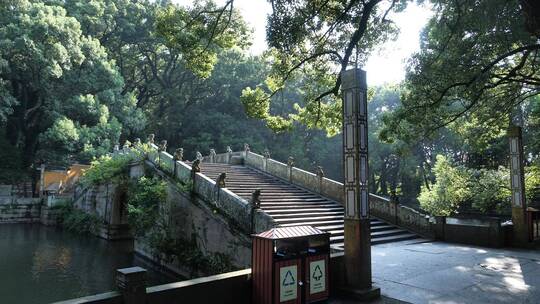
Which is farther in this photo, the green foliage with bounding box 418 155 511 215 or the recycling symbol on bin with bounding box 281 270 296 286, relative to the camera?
the green foliage with bounding box 418 155 511 215

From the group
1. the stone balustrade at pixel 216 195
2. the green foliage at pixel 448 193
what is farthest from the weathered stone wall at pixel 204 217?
the green foliage at pixel 448 193

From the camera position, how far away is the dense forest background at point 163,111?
61.5ft

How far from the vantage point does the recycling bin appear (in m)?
5.67

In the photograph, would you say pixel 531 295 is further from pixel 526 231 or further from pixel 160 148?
pixel 160 148

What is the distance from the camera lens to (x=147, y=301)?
489cm

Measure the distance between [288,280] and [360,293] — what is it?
147 centimetres

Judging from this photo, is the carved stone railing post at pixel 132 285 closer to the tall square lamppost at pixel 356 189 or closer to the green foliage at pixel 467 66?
the tall square lamppost at pixel 356 189

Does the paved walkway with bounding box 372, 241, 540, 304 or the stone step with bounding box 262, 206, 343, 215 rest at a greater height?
the stone step with bounding box 262, 206, 343, 215

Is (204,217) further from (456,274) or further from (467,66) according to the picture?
(467,66)

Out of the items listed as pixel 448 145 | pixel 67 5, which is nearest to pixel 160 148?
pixel 67 5

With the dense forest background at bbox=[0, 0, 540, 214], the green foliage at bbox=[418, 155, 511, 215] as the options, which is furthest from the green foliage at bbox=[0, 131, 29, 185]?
the green foliage at bbox=[418, 155, 511, 215]

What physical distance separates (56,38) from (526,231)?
27743 millimetres

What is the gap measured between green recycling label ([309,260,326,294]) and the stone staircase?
162 inches

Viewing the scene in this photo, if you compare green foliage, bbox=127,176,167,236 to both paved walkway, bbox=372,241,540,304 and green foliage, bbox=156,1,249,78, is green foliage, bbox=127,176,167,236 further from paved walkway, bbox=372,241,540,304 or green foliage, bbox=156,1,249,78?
paved walkway, bbox=372,241,540,304
